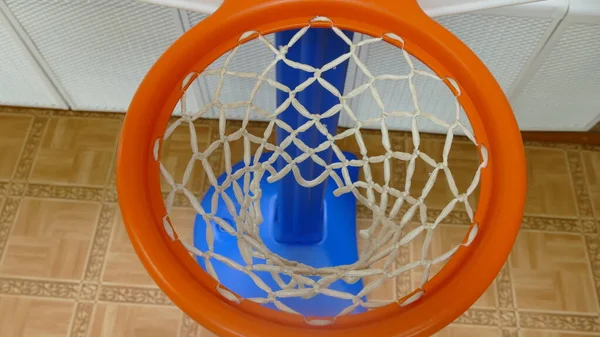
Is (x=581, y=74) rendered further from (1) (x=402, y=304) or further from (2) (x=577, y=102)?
(1) (x=402, y=304)

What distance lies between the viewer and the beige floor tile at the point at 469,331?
1.24 m

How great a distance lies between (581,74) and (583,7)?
0.25 m

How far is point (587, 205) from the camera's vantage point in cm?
139

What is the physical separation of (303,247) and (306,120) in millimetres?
395

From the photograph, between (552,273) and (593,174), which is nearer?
(552,273)

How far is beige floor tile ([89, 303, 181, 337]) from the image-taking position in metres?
1.24

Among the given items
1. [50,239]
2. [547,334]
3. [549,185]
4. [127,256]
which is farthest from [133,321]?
[549,185]

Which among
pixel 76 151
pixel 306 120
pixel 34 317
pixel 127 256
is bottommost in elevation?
pixel 34 317

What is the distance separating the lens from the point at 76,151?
56.2 inches

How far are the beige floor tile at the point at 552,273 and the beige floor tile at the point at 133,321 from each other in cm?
78

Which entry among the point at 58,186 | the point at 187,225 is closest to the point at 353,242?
the point at 187,225

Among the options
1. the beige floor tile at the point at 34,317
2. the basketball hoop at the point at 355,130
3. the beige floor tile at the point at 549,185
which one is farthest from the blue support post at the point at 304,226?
the beige floor tile at the point at 549,185

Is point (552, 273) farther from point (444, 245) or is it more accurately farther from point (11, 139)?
point (11, 139)

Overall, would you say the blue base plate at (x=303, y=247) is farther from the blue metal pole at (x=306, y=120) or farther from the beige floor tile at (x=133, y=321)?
the beige floor tile at (x=133, y=321)
